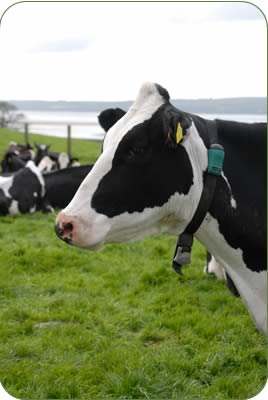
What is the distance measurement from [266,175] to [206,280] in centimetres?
245

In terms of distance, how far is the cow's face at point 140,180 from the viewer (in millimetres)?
2092

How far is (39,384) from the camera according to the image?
3.01m

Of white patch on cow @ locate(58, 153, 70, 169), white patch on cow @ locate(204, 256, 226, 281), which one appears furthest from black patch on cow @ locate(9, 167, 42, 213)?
white patch on cow @ locate(204, 256, 226, 281)

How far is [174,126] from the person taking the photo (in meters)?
2.12

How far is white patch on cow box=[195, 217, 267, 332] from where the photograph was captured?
7.97ft

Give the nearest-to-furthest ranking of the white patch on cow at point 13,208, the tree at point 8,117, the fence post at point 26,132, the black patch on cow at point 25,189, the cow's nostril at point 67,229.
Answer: the cow's nostril at point 67,229 < the white patch on cow at point 13,208 < the black patch on cow at point 25,189 < the tree at point 8,117 < the fence post at point 26,132

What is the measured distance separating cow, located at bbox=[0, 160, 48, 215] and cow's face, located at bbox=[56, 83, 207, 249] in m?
6.13

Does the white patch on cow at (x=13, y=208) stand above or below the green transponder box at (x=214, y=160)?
below

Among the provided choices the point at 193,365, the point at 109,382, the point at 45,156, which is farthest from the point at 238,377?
the point at 45,156

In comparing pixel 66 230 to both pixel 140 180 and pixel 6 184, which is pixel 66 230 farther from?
pixel 6 184

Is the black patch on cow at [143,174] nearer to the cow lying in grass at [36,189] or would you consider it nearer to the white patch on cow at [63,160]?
the cow lying in grass at [36,189]

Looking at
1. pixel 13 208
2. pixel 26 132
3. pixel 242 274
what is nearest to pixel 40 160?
pixel 13 208

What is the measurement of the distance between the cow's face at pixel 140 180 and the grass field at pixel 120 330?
1142 millimetres

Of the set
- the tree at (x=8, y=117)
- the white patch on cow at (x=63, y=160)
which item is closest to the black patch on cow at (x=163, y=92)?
the white patch on cow at (x=63, y=160)
